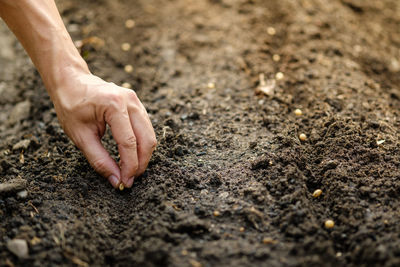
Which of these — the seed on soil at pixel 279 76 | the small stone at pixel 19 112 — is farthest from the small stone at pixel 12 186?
the seed on soil at pixel 279 76

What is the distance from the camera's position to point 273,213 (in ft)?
6.23

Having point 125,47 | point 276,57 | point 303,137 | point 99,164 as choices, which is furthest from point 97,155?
point 276,57

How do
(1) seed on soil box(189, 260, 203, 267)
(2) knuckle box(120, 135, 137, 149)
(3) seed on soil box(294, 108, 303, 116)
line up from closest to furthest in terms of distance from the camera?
(1) seed on soil box(189, 260, 203, 267), (2) knuckle box(120, 135, 137, 149), (3) seed on soil box(294, 108, 303, 116)

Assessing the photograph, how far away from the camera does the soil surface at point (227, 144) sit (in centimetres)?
178

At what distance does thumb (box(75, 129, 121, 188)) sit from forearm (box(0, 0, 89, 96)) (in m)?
0.30

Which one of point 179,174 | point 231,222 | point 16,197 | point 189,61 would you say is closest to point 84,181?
point 16,197

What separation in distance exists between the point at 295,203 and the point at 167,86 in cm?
144

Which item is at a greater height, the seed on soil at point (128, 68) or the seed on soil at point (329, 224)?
the seed on soil at point (329, 224)

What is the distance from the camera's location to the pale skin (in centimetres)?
191

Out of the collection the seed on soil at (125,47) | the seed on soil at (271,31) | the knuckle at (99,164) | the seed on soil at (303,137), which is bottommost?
the seed on soil at (125,47)

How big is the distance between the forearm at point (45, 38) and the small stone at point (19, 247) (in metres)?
0.76

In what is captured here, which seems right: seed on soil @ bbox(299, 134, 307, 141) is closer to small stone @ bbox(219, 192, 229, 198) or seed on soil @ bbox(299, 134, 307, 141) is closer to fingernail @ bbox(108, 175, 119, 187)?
small stone @ bbox(219, 192, 229, 198)

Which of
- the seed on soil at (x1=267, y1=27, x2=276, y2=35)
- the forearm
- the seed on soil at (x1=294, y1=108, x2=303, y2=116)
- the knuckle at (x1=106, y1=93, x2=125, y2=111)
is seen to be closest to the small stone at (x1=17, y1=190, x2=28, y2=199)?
the forearm

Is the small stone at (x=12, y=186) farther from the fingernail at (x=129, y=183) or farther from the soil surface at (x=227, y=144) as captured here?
the fingernail at (x=129, y=183)
